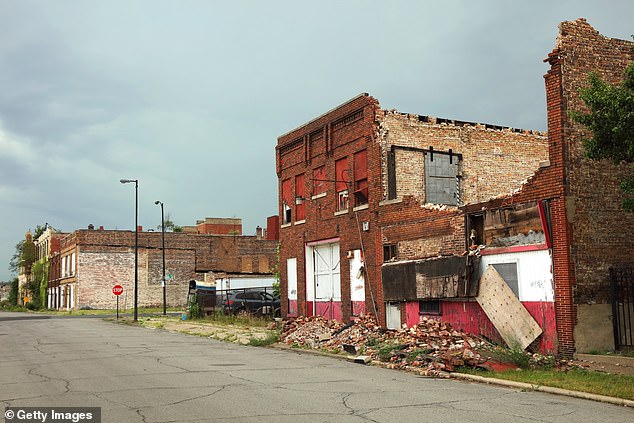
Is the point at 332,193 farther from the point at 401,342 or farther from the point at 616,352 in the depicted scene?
the point at 616,352

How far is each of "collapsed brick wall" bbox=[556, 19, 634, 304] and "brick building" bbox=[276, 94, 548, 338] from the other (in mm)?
5083

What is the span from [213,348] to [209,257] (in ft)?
161

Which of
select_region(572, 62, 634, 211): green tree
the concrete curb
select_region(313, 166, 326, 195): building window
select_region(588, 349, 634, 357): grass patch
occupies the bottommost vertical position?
the concrete curb

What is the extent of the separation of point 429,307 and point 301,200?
34.0ft

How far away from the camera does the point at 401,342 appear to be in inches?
760

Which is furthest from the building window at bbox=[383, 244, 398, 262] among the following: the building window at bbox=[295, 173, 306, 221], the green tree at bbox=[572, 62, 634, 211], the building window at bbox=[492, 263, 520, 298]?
the green tree at bbox=[572, 62, 634, 211]

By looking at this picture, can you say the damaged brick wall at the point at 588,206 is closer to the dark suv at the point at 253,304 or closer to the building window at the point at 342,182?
the building window at the point at 342,182

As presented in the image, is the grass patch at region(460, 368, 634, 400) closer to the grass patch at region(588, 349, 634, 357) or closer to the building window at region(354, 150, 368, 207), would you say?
the grass patch at region(588, 349, 634, 357)

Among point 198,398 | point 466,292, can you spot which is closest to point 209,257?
point 466,292

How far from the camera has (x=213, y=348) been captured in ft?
73.2

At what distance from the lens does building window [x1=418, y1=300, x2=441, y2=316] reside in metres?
21.7

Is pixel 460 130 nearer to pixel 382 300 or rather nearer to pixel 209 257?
pixel 382 300

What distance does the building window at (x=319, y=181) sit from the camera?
2914 cm

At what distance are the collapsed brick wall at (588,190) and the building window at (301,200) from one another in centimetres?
1509
